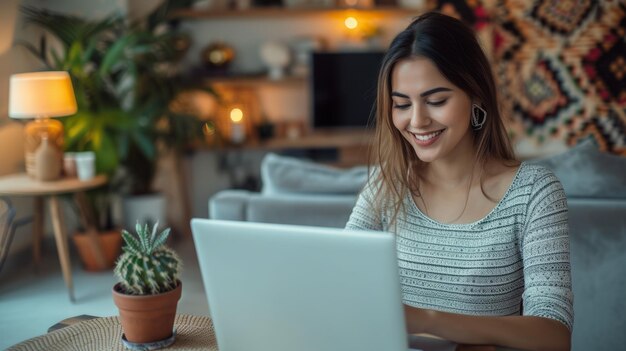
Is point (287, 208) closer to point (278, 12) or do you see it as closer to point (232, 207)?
point (232, 207)

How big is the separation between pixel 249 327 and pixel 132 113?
303cm

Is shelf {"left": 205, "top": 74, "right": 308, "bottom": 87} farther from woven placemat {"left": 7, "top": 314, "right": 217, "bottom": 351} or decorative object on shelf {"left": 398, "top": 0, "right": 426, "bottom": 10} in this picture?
woven placemat {"left": 7, "top": 314, "right": 217, "bottom": 351}

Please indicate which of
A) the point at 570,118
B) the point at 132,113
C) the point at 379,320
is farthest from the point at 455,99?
the point at 570,118

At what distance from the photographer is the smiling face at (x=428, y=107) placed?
4.10 ft

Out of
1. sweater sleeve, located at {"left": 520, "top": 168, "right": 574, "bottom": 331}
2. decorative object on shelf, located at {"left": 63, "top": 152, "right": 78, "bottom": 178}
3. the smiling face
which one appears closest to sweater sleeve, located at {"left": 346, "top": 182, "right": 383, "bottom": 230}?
the smiling face

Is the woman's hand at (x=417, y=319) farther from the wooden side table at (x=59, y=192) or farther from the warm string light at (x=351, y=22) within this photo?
the warm string light at (x=351, y=22)

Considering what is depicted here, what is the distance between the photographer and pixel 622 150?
4.73 metres

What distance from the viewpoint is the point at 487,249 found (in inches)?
51.2

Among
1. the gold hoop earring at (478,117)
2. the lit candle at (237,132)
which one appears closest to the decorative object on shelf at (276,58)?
the lit candle at (237,132)

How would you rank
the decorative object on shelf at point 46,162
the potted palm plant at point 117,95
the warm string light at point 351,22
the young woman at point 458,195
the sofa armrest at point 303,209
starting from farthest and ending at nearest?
the warm string light at point 351,22 < the potted palm plant at point 117,95 < the decorative object on shelf at point 46,162 < the sofa armrest at point 303,209 < the young woman at point 458,195

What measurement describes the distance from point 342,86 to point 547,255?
12.6 ft

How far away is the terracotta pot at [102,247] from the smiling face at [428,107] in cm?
282

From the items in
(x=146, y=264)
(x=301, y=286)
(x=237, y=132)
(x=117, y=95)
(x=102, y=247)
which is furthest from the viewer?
(x=237, y=132)

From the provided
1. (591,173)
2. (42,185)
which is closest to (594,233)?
(591,173)
